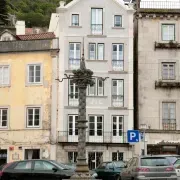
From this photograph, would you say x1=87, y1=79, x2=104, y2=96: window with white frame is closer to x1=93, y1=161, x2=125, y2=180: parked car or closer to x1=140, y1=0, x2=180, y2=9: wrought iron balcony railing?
x1=140, y1=0, x2=180, y2=9: wrought iron balcony railing

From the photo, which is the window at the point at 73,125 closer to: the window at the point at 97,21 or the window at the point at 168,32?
the window at the point at 97,21

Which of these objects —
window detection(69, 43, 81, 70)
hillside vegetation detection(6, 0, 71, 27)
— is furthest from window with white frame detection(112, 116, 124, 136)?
hillside vegetation detection(6, 0, 71, 27)

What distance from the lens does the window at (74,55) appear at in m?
43.4

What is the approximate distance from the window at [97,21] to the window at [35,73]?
539 centimetres

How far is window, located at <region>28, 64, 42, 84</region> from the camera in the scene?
43.8 metres

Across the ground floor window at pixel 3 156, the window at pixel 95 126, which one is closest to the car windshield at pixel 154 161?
the window at pixel 95 126

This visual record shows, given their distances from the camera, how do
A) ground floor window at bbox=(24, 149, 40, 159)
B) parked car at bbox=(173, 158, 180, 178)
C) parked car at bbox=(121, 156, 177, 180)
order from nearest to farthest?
parked car at bbox=(121, 156, 177, 180) → parked car at bbox=(173, 158, 180, 178) → ground floor window at bbox=(24, 149, 40, 159)

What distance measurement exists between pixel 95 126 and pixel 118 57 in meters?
5.94

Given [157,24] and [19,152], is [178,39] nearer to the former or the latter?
[157,24]

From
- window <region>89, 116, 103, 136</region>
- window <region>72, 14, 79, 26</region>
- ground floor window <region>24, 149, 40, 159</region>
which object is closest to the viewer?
window <region>89, 116, 103, 136</region>

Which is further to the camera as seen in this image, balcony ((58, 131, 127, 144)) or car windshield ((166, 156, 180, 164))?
balcony ((58, 131, 127, 144))

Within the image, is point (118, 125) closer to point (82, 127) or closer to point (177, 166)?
point (177, 166)

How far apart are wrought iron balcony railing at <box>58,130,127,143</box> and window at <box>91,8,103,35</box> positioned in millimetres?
8282

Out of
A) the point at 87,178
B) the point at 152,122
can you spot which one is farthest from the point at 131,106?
the point at 87,178
